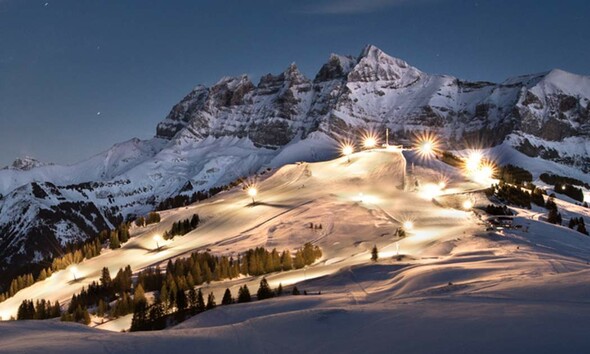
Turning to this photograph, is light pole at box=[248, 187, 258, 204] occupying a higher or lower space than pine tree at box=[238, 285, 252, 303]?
higher

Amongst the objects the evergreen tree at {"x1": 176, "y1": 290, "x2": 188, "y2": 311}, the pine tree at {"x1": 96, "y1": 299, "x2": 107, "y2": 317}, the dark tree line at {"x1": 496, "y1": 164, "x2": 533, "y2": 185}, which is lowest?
the pine tree at {"x1": 96, "y1": 299, "x2": 107, "y2": 317}

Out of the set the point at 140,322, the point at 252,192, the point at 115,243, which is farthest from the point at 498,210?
the point at 115,243

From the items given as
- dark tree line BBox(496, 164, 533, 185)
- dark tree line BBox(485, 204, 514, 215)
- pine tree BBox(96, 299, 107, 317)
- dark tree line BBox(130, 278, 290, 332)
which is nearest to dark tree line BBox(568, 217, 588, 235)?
dark tree line BBox(485, 204, 514, 215)

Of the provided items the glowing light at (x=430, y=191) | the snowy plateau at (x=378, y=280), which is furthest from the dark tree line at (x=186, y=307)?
the glowing light at (x=430, y=191)

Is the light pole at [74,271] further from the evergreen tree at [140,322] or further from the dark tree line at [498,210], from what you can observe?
the dark tree line at [498,210]

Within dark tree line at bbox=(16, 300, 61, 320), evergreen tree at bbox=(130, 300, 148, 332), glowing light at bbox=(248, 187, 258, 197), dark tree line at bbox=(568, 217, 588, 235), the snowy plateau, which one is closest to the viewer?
the snowy plateau

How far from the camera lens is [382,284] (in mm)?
32219

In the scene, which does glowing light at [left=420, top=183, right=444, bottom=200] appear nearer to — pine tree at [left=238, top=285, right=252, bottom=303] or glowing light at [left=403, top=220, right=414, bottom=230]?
glowing light at [left=403, top=220, right=414, bottom=230]

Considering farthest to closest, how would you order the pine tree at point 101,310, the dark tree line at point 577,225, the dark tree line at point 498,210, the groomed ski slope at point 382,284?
the dark tree line at point 498,210 < the dark tree line at point 577,225 < the pine tree at point 101,310 < the groomed ski slope at point 382,284

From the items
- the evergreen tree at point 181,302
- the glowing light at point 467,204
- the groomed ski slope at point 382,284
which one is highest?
the glowing light at point 467,204

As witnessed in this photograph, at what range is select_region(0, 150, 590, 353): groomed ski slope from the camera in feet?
50.8

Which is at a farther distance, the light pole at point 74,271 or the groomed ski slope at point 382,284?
the light pole at point 74,271

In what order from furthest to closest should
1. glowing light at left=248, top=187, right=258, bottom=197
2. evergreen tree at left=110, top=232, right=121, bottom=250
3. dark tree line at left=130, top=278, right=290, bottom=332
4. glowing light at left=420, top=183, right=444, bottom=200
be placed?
glowing light at left=248, top=187, right=258, bottom=197
evergreen tree at left=110, top=232, right=121, bottom=250
glowing light at left=420, top=183, right=444, bottom=200
dark tree line at left=130, top=278, right=290, bottom=332

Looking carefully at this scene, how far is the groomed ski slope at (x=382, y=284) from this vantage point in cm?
1548
